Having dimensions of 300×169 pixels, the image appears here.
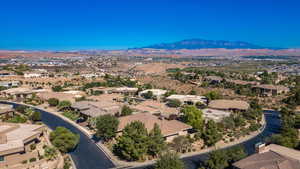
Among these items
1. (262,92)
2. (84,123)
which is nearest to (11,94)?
(84,123)

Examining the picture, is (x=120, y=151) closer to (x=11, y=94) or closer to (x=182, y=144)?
(x=182, y=144)

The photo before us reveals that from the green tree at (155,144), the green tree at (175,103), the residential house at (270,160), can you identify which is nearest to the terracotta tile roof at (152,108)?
the green tree at (175,103)

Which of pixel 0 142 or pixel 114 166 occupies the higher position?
pixel 0 142

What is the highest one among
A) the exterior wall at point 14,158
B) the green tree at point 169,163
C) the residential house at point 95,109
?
the green tree at point 169,163

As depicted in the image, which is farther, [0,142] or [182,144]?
[182,144]

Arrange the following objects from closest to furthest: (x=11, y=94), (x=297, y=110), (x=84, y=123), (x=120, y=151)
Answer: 1. (x=120, y=151)
2. (x=84, y=123)
3. (x=297, y=110)
4. (x=11, y=94)

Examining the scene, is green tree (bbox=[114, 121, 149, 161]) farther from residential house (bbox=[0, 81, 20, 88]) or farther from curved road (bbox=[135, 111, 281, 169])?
residential house (bbox=[0, 81, 20, 88])

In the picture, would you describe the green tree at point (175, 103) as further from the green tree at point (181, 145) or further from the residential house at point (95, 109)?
the green tree at point (181, 145)
